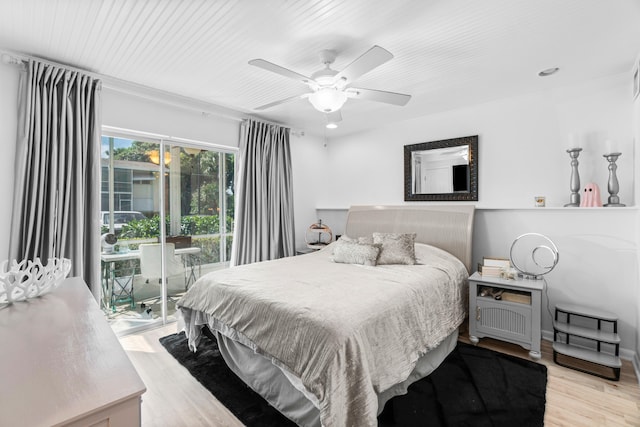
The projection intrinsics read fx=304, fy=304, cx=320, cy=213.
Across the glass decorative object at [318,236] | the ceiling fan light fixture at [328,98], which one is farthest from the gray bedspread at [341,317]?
the glass decorative object at [318,236]

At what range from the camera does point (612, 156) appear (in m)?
2.67

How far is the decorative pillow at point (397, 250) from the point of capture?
3.17m

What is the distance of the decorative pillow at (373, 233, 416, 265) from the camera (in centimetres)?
317

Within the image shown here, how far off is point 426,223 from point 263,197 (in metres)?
2.17

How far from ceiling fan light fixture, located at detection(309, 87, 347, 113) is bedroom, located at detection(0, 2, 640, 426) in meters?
0.35

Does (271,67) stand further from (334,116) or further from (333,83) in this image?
(334,116)

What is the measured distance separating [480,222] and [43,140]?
4.40 m

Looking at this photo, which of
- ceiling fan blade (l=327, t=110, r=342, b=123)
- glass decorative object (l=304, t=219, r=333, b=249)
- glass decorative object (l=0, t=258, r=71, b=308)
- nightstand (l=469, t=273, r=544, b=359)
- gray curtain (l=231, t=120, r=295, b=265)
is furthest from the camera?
glass decorative object (l=304, t=219, r=333, b=249)

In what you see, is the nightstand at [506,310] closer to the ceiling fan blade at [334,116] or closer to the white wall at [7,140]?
Answer: the ceiling fan blade at [334,116]

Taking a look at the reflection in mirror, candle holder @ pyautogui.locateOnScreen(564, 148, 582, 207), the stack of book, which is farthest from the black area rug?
the reflection in mirror

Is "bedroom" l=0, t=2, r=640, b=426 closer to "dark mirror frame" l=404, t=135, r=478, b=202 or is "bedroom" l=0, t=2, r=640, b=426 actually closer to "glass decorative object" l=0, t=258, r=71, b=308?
"dark mirror frame" l=404, t=135, r=478, b=202

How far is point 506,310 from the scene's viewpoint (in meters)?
2.79

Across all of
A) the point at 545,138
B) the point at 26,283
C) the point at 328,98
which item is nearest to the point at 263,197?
the point at 328,98

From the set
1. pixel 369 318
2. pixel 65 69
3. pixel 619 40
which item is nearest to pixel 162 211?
pixel 65 69
